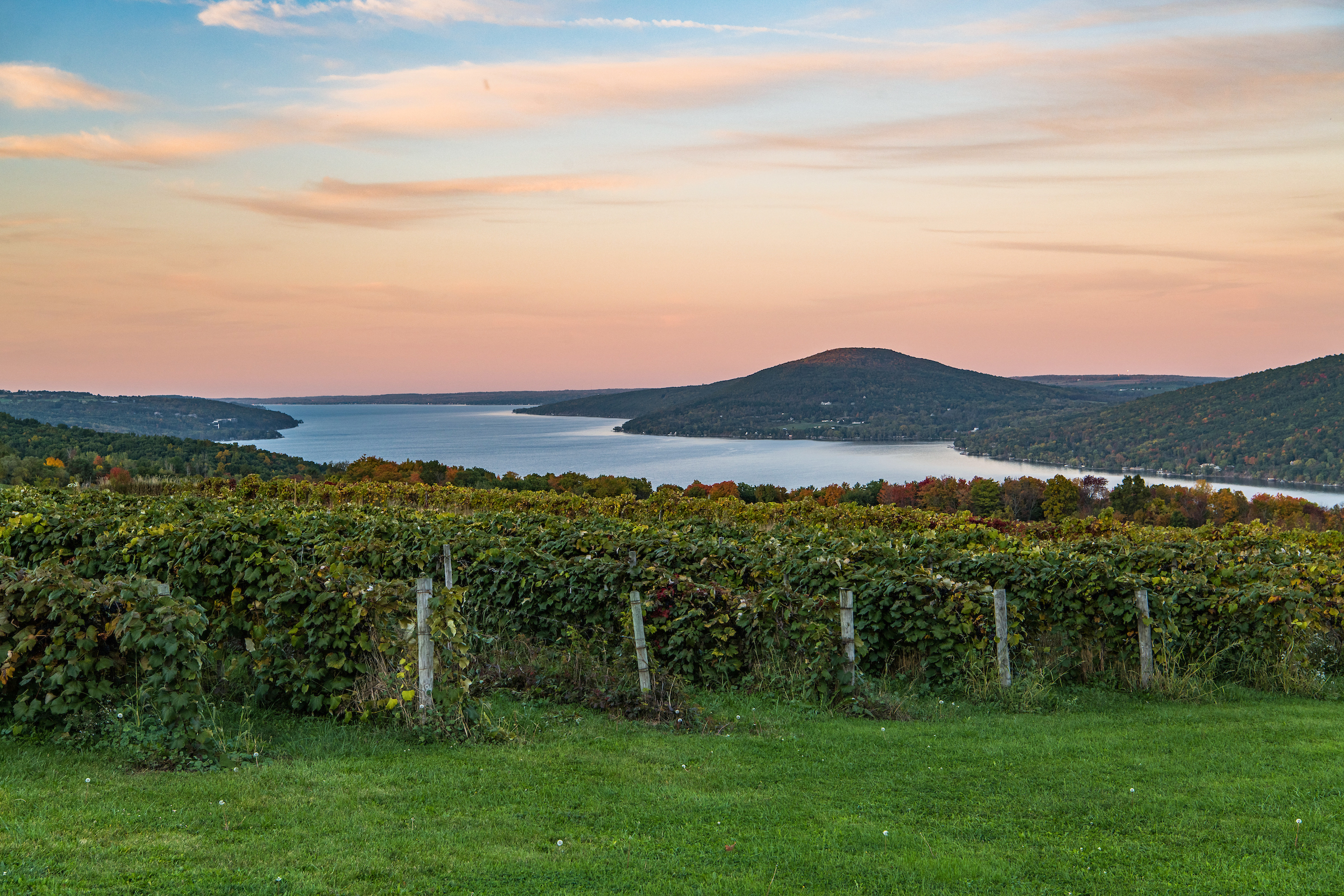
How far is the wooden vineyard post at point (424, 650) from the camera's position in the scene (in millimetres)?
6977

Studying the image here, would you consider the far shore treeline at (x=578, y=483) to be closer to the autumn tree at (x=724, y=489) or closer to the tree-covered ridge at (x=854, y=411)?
the autumn tree at (x=724, y=489)

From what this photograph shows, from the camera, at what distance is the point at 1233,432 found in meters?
98.9

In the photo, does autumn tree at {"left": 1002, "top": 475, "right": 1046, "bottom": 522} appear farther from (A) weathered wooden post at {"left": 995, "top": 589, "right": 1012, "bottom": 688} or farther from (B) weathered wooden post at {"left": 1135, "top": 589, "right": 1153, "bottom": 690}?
(A) weathered wooden post at {"left": 995, "top": 589, "right": 1012, "bottom": 688}

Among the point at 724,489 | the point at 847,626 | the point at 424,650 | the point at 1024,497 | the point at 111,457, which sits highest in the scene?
the point at 111,457

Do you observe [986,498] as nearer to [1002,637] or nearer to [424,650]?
[1002,637]

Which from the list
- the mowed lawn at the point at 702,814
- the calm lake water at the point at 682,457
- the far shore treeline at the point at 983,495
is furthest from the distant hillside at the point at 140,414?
the mowed lawn at the point at 702,814

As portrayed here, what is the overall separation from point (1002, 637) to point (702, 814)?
15.8ft

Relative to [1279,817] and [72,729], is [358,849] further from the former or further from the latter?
[1279,817]

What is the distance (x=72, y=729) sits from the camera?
6180 millimetres

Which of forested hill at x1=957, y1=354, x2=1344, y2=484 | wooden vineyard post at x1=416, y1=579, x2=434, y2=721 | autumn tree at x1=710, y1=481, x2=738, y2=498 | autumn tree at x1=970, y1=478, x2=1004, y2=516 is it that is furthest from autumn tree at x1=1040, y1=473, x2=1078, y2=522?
forested hill at x1=957, y1=354, x2=1344, y2=484

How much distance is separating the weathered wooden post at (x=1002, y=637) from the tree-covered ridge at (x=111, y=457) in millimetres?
29840

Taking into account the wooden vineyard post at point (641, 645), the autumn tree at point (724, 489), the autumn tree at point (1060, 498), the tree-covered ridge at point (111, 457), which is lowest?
the autumn tree at point (1060, 498)

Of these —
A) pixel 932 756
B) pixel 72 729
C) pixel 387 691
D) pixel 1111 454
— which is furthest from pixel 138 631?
pixel 1111 454

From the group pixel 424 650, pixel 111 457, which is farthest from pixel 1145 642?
pixel 111 457
